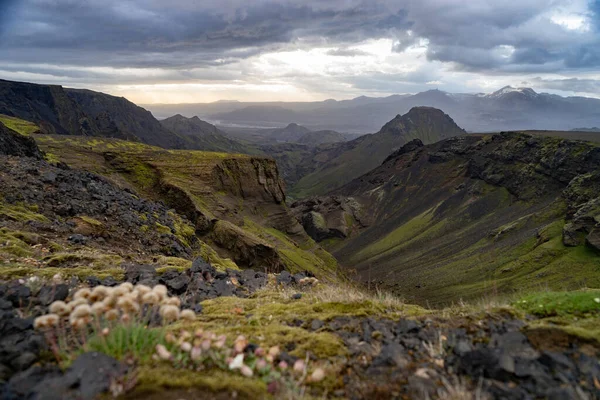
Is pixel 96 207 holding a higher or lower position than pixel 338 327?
lower

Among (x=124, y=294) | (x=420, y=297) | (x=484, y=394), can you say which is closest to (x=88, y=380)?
(x=124, y=294)

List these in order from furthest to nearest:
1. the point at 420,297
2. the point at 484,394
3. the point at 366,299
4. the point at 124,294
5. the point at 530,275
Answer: the point at 420,297 < the point at 530,275 < the point at 366,299 < the point at 124,294 < the point at 484,394

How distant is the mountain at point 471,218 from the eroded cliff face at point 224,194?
46.2 ft

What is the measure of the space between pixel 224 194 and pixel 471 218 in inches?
3388

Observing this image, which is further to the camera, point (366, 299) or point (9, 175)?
point (9, 175)

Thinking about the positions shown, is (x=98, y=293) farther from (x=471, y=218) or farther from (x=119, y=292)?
(x=471, y=218)

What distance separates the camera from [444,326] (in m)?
5.81

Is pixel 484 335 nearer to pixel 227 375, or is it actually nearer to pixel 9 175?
pixel 227 375

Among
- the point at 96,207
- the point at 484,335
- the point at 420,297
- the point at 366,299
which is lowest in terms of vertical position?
the point at 420,297

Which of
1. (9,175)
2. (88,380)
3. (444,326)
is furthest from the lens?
(9,175)

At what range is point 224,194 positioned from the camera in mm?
66500

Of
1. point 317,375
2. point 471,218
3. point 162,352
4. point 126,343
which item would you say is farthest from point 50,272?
point 471,218

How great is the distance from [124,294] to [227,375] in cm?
171

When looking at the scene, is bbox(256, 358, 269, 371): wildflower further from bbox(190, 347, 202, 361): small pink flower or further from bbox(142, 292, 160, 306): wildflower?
bbox(142, 292, 160, 306): wildflower
